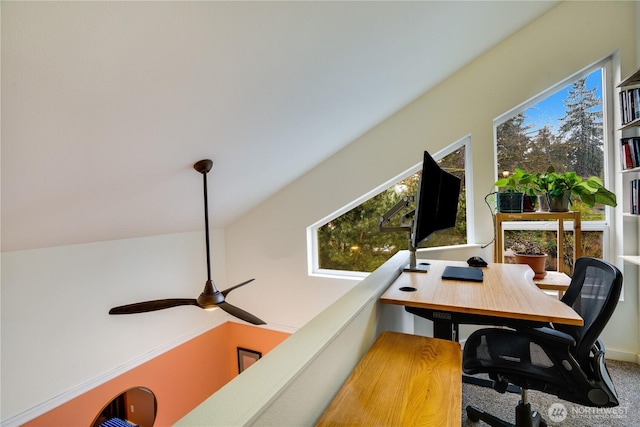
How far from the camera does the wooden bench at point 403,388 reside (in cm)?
83

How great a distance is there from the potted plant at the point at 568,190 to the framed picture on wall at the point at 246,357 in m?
3.66

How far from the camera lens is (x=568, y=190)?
211 cm

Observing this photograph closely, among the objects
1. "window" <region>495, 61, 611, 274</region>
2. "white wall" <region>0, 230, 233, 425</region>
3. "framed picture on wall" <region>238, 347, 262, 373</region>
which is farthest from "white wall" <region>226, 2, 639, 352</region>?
"white wall" <region>0, 230, 233, 425</region>

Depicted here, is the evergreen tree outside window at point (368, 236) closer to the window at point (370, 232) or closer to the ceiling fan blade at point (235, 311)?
the window at point (370, 232)

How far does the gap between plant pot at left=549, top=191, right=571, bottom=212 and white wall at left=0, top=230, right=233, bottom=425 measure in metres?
3.59

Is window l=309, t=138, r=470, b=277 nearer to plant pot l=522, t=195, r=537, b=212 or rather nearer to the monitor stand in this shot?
plant pot l=522, t=195, r=537, b=212

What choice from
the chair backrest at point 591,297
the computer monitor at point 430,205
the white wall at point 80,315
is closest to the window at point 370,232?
the computer monitor at point 430,205

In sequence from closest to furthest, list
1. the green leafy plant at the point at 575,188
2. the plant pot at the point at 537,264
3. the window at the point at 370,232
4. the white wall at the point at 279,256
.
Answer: the green leafy plant at the point at 575,188 → the plant pot at the point at 537,264 → the white wall at the point at 279,256 → the window at the point at 370,232

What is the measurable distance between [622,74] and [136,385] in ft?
16.7

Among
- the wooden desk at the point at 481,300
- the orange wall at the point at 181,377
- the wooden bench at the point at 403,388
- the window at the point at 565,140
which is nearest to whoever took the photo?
the wooden bench at the point at 403,388

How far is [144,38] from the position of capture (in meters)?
1.08

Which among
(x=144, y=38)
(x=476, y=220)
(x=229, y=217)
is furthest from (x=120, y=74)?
(x=476, y=220)

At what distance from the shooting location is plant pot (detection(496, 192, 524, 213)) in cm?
223

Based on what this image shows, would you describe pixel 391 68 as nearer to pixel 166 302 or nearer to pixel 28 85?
pixel 28 85
